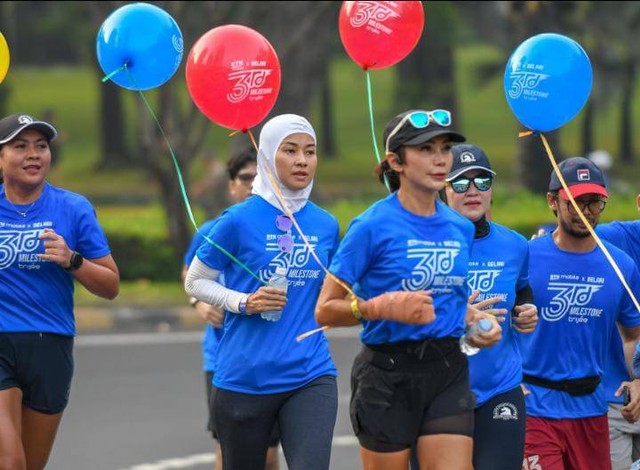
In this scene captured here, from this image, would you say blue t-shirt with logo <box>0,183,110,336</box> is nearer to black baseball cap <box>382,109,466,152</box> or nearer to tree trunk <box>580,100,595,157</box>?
black baseball cap <box>382,109,466,152</box>

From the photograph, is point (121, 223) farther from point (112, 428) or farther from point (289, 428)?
point (289, 428)

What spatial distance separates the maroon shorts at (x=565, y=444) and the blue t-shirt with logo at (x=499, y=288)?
1.15 ft

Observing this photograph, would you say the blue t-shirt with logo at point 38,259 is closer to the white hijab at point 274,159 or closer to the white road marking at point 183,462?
the white hijab at point 274,159

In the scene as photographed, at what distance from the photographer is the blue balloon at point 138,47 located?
7.27m

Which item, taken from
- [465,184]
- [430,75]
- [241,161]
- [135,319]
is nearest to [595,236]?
[465,184]

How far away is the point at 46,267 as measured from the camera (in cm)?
707

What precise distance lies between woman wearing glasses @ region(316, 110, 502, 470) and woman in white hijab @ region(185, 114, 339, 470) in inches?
26.9

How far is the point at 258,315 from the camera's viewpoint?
662cm

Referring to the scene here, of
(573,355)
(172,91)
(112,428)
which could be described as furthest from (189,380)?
(573,355)

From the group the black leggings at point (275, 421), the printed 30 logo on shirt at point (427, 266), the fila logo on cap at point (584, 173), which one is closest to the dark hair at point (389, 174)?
the printed 30 logo on shirt at point (427, 266)

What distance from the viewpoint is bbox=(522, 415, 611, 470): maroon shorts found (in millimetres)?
6789

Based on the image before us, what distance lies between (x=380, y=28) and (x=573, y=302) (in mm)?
1659

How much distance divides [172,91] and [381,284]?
1203 cm

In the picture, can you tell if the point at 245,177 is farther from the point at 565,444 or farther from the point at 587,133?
the point at 587,133
